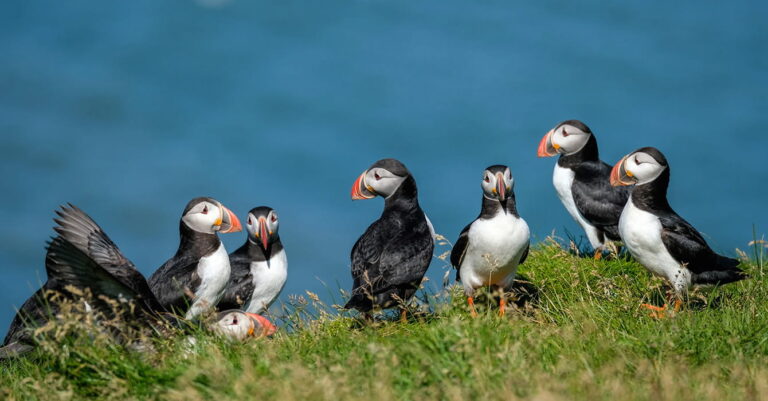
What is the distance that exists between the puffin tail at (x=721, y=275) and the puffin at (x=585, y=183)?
2246 mm

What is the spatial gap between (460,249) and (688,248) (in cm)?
203

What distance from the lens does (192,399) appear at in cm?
477

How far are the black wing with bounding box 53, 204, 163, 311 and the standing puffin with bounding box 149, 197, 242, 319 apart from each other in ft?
2.52

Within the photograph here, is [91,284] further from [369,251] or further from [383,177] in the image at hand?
[383,177]

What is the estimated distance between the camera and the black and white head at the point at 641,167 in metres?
8.50

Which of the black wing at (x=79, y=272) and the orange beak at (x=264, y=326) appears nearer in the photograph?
the black wing at (x=79, y=272)

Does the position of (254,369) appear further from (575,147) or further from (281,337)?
(575,147)

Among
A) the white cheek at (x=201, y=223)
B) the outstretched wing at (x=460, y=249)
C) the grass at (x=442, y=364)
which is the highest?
the white cheek at (x=201, y=223)

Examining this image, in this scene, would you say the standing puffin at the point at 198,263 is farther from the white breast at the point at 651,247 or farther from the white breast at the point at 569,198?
the white breast at the point at 569,198

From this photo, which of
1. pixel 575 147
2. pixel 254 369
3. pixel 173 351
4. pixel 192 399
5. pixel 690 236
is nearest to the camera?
pixel 192 399

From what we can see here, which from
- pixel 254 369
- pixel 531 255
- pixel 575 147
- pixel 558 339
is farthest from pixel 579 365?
pixel 575 147

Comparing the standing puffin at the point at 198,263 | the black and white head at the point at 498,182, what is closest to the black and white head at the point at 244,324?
the standing puffin at the point at 198,263

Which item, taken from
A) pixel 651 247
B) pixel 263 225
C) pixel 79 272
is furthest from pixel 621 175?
pixel 79 272

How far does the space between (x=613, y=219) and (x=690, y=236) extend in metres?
2.43
